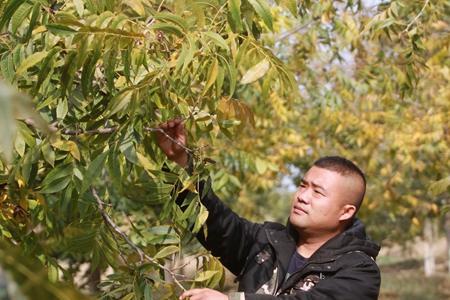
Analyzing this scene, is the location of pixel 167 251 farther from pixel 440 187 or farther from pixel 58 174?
pixel 440 187

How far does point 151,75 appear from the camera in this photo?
233 centimetres

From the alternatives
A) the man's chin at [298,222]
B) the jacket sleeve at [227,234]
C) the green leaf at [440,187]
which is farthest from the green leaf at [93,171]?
the green leaf at [440,187]

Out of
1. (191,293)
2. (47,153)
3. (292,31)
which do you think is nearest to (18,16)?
(47,153)

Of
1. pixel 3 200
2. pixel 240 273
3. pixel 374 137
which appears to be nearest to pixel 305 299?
pixel 240 273

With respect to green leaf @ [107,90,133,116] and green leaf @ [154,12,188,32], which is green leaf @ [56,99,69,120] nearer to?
green leaf @ [107,90,133,116]

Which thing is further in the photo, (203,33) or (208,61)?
(208,61)

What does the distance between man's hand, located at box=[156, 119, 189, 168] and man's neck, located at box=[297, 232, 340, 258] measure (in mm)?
625

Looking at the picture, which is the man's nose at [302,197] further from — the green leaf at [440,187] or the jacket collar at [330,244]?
the green leaf at [440,187]

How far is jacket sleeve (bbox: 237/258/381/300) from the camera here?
276 centimetres

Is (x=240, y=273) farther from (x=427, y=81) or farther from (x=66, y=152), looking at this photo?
(x=427, y=81)

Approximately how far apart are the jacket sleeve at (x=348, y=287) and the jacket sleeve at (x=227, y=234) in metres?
0.45

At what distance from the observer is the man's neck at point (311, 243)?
124 inches

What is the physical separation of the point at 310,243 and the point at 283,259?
135 millimetres

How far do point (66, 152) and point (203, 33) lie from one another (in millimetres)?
629
